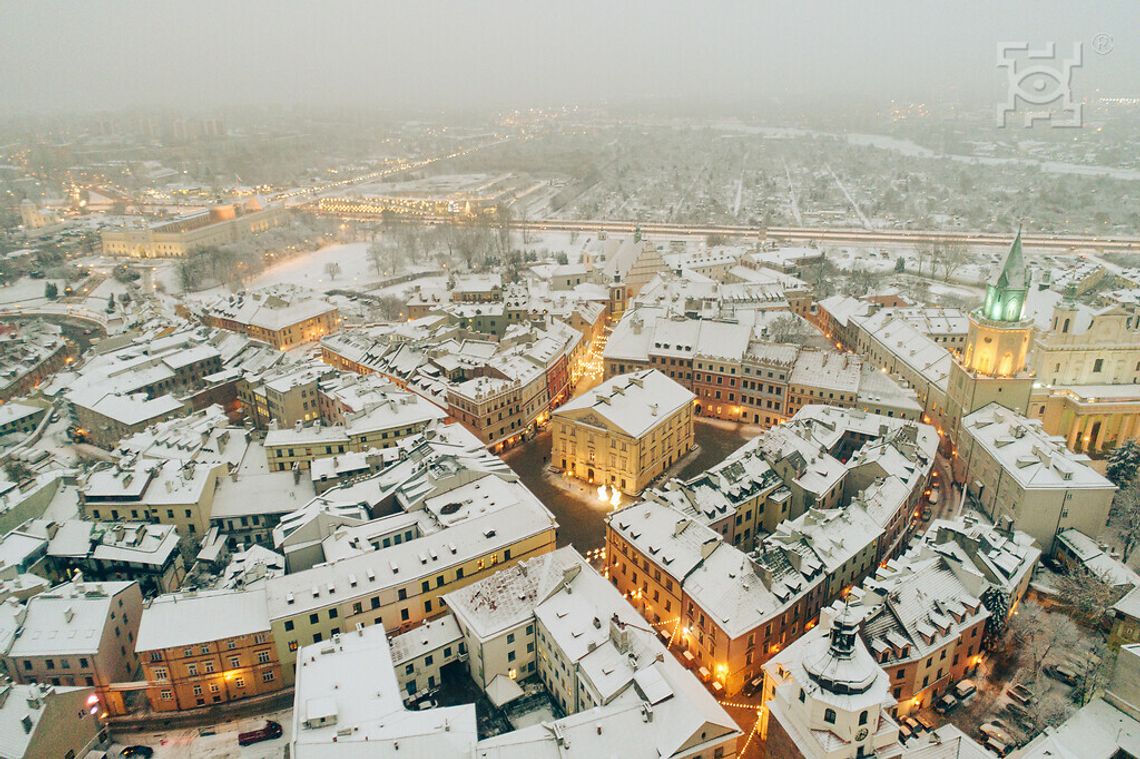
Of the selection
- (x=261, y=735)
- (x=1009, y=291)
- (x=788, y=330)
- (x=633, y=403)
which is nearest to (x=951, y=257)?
(x=788, y=330)

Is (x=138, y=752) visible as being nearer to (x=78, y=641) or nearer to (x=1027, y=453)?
(x=78, y=641)

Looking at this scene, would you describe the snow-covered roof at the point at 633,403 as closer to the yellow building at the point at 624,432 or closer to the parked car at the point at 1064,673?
the yellow building at the point at 624,432

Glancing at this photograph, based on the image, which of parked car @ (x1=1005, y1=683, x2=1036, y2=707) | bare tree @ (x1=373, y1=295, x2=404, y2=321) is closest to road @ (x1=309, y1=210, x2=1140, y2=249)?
bare tree @ (x1=373, y1=295, x2=404, y2=321)

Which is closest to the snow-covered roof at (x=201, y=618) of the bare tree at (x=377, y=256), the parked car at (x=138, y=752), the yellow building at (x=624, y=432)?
the parked car at (x=138, y=752)

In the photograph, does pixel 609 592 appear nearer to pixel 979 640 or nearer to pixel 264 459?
pixel 979 640

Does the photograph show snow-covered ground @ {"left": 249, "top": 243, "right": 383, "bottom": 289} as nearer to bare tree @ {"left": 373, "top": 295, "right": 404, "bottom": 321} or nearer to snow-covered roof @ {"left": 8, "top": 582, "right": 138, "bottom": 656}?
bare tree @ {"left": 373, "top": 295, "right": 404, "bottom": 321}

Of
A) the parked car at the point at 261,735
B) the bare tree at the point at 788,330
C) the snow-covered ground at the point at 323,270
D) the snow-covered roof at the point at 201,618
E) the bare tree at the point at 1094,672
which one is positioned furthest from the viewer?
the snow-covered ground at the point at 323,270

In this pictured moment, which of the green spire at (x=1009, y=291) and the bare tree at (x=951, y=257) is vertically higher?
the green spire at (x=1009, y=291)
